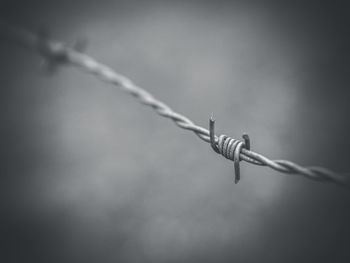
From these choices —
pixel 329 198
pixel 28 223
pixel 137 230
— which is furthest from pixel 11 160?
pixel 329 198

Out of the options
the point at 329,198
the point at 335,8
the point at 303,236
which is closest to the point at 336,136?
the point at 329,198

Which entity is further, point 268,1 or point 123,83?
point 268,1

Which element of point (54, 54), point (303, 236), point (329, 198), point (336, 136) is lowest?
point (54, 54)

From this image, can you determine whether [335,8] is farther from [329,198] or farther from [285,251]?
[285,251]

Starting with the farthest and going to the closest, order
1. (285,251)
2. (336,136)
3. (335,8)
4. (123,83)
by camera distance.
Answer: (335,8), (336,136), (285,251), (123,83)

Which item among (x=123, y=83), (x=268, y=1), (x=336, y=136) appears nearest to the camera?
(x=123, y=83)

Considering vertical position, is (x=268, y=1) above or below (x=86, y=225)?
above

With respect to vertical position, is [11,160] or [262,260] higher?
[11,160]

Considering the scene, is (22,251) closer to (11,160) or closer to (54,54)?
(11,160)

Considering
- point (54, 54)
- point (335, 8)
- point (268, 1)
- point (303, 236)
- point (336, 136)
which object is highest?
point (268, 1)
